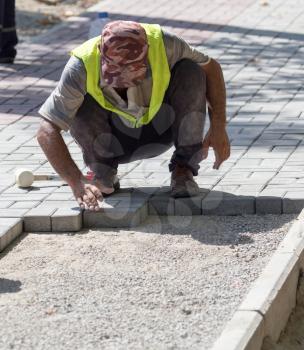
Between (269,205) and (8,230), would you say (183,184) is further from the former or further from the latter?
(8,230)

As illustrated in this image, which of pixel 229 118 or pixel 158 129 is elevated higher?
pixel 158 129

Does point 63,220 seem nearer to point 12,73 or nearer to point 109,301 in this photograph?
point 109,301

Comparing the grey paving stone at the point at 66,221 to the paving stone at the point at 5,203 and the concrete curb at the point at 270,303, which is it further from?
the concrete curb at the point at 270,303

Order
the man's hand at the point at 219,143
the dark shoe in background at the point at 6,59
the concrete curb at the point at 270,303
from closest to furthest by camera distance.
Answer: the concrete curb at the point at 270,303
the man's hand at the point at 219,143
the dark shoe in background at the point at 6,59

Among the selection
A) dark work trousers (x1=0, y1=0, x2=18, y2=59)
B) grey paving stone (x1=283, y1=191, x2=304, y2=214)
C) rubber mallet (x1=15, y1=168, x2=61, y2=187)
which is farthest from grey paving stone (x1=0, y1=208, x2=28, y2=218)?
dark work trousers (x1=0, y1=0, x2=18, y2=59)

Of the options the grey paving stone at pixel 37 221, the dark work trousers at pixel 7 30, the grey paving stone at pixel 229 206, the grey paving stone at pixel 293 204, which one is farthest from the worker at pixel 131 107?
the dark work trousers at pixel 7 30

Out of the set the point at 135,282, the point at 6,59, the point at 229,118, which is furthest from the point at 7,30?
the point at 135,282

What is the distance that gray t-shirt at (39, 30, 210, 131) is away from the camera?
5965 mm

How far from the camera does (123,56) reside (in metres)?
5.77

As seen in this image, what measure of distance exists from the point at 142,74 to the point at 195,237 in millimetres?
864

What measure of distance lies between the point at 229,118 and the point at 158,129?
2.24 metres

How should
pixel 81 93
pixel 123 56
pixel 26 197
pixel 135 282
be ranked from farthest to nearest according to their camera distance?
pixel 26 197
pixel 81 93
pixel 123 56
pixel 135 282

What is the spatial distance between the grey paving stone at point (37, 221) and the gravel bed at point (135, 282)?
2.7 inches

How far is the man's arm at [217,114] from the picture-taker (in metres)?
6.33
